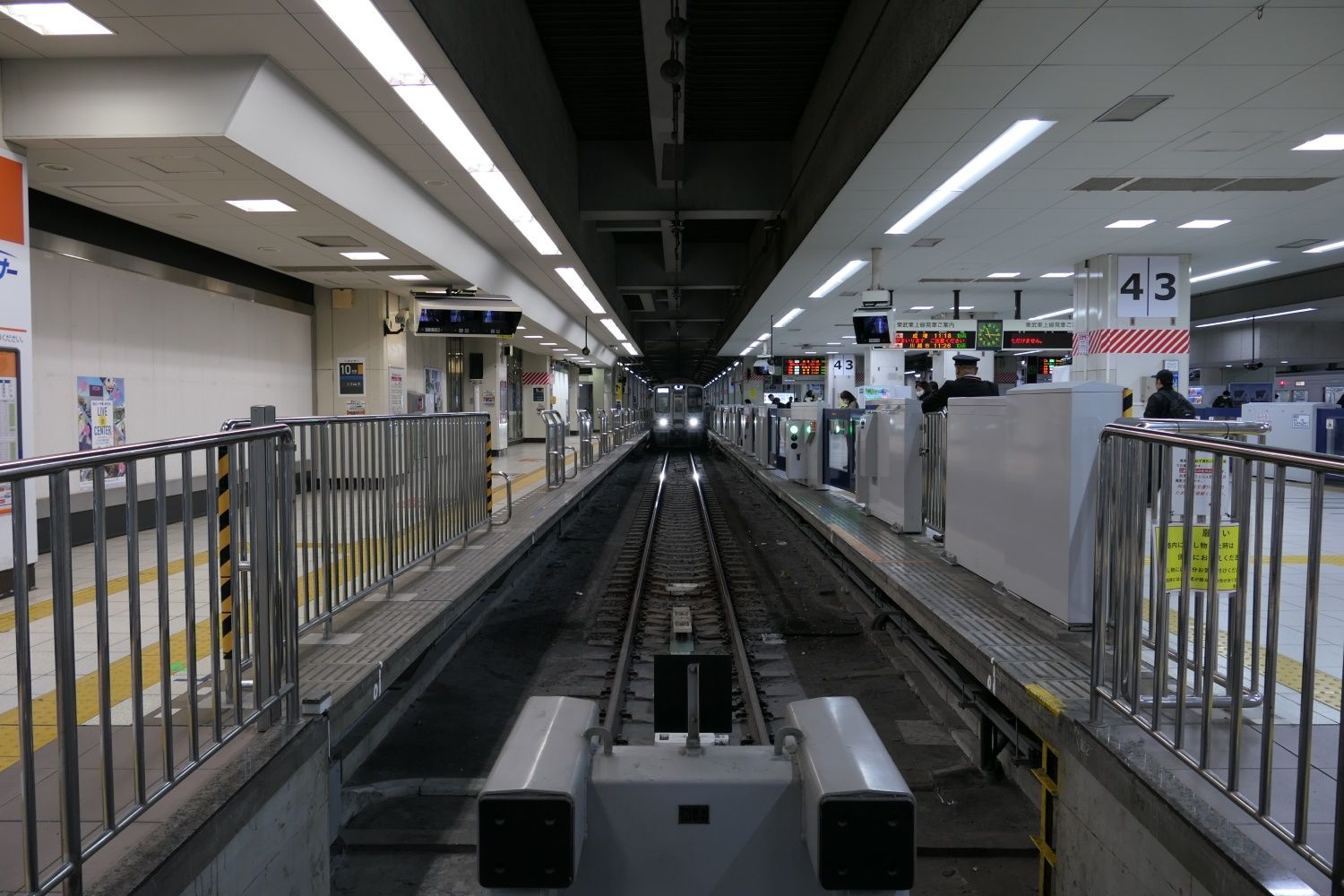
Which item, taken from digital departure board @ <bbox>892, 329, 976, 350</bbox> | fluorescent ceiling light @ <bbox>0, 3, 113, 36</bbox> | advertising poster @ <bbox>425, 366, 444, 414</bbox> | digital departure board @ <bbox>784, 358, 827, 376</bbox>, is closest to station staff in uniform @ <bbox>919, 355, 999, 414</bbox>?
fluorescent ceiling light @ <bbox>0, 3, 113, 36</bbox>

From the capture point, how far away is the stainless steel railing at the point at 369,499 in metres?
4.08

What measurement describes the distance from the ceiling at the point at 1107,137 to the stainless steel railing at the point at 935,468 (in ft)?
7.70

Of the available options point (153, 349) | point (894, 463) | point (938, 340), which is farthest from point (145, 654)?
point (938, 340)

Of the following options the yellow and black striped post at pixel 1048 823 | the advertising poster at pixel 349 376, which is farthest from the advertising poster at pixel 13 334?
the advertising poster at pixel 349 376

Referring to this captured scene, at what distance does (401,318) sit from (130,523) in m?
11.8

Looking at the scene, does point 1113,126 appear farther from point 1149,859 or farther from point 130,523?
point 130,523

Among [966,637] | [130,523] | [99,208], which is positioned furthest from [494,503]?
[130,523]

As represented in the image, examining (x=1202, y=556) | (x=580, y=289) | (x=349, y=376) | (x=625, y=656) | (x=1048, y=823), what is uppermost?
(x=580, y=289)

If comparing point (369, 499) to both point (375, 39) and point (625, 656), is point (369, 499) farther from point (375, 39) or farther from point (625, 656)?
point (375, 39)

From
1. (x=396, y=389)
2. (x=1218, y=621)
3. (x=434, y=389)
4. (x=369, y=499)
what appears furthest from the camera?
(x=434, y=389)

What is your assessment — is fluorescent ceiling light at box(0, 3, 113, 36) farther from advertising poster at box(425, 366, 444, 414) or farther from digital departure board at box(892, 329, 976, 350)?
digital departure board at box(892, 329, 976, 350)

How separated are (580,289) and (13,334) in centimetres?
1031

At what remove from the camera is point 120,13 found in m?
4.73

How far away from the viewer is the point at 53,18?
15.7 ft
